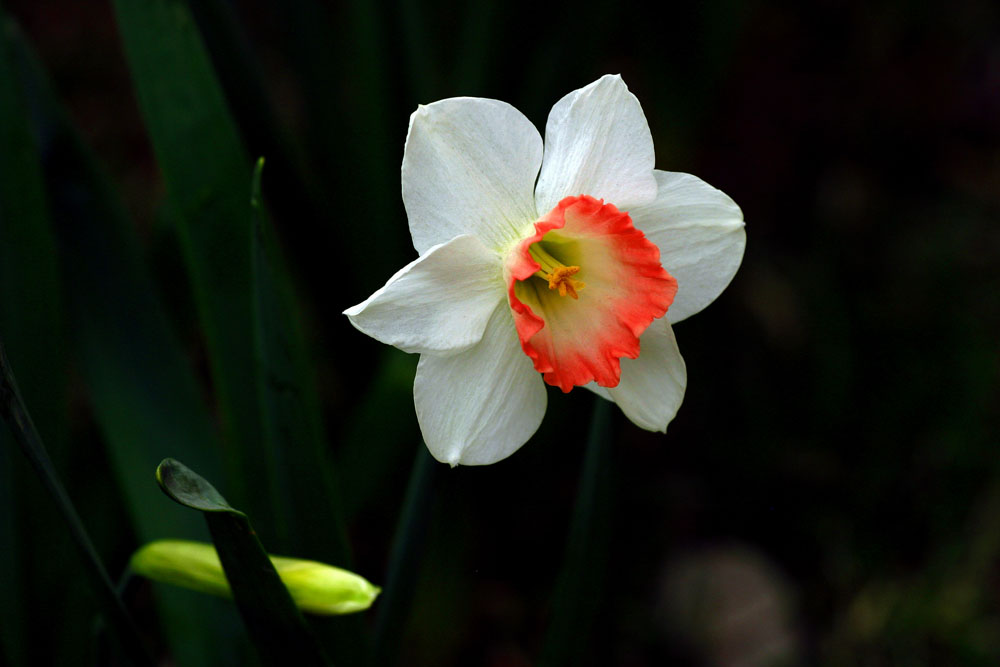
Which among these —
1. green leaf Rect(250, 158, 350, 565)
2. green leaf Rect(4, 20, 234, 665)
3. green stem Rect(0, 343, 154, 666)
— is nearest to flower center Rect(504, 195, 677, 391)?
green leaf Rect(250, 158, 350, 565)

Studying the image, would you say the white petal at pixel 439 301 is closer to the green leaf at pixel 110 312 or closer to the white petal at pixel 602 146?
the white petal at pixel 602 146

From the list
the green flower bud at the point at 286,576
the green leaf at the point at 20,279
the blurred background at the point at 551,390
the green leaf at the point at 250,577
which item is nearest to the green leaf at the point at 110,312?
the blurred background at the point at 551,390

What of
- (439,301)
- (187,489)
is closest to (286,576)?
(187,489)

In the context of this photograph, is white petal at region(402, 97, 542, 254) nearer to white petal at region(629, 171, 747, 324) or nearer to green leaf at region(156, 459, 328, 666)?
white petal at region(629, 171, 747, 324)

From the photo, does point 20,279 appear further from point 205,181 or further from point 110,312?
point 205,181

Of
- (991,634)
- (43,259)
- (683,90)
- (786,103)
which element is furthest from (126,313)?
(786,103)

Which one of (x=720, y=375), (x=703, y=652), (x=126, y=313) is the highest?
(x=126, y=313)

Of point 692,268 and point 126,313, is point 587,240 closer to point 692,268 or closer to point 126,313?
point 692,268
